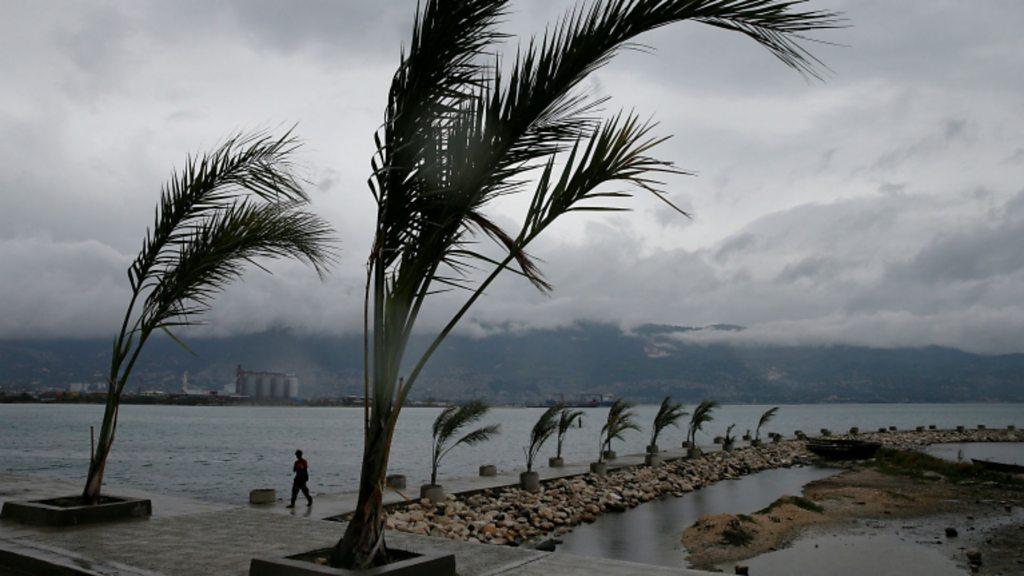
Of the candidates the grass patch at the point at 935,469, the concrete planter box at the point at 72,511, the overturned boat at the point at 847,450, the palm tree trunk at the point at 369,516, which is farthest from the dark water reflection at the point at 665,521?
the palm tree trunk at the point at 369,516

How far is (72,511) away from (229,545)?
2.17 metres

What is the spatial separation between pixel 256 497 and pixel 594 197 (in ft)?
38.4

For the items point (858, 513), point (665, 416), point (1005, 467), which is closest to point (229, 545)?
point (858, 513)

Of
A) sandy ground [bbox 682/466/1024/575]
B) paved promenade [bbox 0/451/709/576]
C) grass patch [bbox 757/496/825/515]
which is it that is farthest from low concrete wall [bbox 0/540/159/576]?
grass patch [bbox 757/496/825/515]

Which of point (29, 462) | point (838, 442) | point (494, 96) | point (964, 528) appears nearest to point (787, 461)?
point (838, 442)

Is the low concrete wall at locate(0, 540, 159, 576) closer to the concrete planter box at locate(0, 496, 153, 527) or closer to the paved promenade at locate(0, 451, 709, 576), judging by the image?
the paved promenade at locate(0, 451, 709, 576)

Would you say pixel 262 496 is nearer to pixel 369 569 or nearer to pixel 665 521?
pixel 665 521

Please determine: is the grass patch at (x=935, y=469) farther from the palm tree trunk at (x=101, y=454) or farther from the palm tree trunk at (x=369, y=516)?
the palm tree trunk at (x=101, y=454)

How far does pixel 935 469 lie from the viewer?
93.5 ft

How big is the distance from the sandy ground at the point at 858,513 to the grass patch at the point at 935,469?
817 mm

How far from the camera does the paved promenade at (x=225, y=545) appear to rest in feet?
18.0

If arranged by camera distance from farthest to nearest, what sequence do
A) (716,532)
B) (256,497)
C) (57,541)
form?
1. (716,532)
2. (256,497)
3. (57,541)

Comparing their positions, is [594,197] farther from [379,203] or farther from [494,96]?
[379,203]

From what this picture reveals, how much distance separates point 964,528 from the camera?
16.3m
